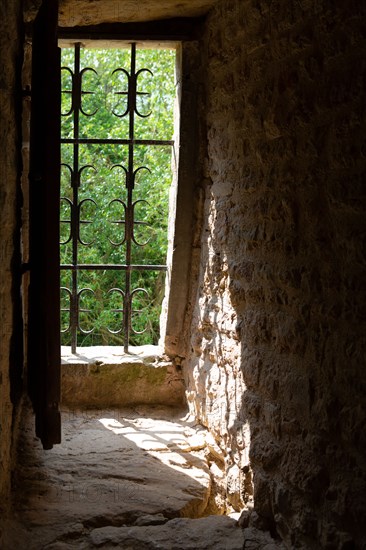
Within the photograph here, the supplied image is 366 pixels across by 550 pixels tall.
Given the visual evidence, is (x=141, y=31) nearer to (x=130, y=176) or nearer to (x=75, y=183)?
(x=130, y=176)

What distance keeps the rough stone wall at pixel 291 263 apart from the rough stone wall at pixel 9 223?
856mm

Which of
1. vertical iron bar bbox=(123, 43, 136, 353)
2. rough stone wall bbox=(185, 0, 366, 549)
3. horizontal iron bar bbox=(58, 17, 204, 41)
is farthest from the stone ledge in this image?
horizontal iron bar bbox=(58, 17, 204, 41)

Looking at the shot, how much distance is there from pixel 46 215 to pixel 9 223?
137mm

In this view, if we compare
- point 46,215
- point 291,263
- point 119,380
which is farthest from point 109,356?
point 291,263

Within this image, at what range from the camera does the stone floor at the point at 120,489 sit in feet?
7.64

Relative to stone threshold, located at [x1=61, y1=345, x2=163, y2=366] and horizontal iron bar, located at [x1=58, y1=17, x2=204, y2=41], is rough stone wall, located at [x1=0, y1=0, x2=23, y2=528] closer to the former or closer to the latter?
horizontal iron bar, located at [x1=58, y1=17, x2=204, y2=41]

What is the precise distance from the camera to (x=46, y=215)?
2439mm

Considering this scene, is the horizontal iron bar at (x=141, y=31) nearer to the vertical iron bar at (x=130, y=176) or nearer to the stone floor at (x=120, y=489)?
the vertical iron bar at (x=130, y=176)

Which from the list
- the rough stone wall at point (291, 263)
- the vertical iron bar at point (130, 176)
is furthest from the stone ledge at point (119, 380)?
the rough stone wall at point (291, 263)

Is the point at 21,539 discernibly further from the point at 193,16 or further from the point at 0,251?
the point at 193,16

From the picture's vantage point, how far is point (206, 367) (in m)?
3.34

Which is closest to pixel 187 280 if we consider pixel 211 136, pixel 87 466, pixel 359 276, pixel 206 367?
pixel 206 367

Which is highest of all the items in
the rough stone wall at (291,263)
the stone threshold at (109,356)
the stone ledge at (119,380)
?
the rough stone wall at (291,263)

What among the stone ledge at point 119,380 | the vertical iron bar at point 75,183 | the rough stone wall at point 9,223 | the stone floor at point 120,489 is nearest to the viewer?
the rough stone wall at point 9,223
